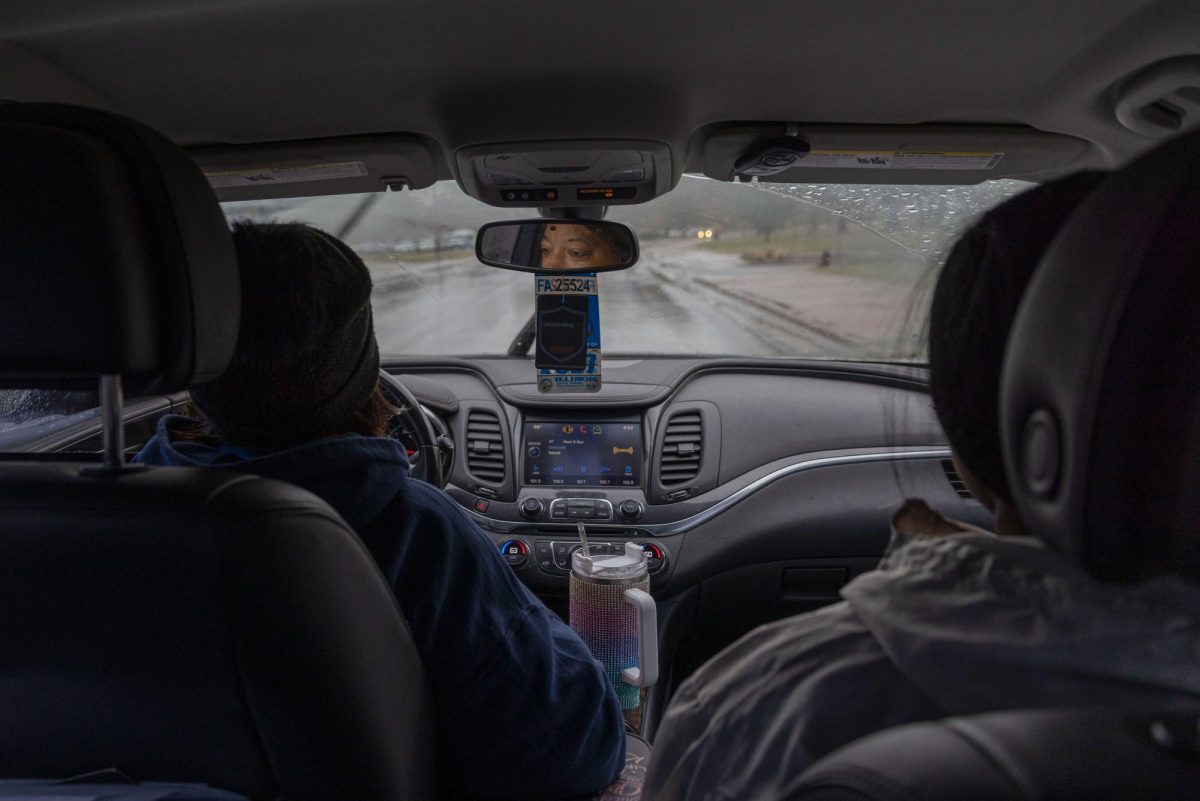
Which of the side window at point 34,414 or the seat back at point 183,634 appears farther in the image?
the side window at point 34,414

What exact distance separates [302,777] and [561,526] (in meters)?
2.53

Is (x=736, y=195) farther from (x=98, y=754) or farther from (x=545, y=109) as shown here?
(x=98, y=754)

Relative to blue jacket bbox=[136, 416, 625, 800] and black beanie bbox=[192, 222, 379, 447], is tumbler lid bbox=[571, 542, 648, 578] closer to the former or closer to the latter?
blue jacket bbox=[136, 416, 625, 800]

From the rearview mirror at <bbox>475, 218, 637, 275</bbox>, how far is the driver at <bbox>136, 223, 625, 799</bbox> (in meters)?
1.73

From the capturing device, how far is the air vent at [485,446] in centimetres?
401

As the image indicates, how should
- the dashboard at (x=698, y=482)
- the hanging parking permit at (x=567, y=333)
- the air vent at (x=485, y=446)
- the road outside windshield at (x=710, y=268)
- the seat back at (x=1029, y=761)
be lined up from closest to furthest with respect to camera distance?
1. the seat back at (x=1029, y=761)
2. the road outside windshield at (x=710, y=268)
3. the hanging parking permit at (x=567, y=333)
4. the dashboard at (x=698, y=482)
5. the air vent at (x=485, y=446)

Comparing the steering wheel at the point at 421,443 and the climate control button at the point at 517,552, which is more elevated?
the steering wheel at the point at 421,443

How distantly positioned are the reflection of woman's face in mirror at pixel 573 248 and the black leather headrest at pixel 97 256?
214cm

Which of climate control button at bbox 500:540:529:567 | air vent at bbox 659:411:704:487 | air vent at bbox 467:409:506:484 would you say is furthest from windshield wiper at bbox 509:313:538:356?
climate control button at bbox 500:540:529:567

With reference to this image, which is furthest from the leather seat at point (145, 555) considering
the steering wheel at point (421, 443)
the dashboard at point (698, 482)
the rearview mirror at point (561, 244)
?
the dashboard at point (698, 482)

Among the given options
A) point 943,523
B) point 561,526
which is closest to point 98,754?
point 943,523

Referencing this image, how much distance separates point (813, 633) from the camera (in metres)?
0.95

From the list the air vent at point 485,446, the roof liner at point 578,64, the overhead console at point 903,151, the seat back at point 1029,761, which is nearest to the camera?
the seat back at point 1029,761

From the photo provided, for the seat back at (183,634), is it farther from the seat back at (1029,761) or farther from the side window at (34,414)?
the side window at (34,414)
